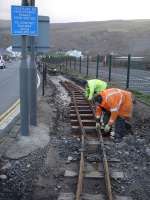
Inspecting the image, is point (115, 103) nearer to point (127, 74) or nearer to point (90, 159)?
point (90, 159)

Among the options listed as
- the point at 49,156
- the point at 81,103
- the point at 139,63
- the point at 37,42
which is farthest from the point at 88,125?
the point at 139,63

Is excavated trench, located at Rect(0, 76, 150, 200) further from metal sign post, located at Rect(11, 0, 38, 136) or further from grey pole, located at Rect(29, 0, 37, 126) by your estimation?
metal sign post, located at Rect(11, 0, 38, 136)

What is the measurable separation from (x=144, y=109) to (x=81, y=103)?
11.2 feet

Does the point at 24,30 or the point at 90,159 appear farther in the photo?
the point at 24,30

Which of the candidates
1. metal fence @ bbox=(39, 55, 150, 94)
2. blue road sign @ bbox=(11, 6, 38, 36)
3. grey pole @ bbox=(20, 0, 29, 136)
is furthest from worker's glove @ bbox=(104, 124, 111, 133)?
metal fence @ bbox=(39, 55, 150, 94)

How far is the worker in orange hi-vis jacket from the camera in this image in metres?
11.5

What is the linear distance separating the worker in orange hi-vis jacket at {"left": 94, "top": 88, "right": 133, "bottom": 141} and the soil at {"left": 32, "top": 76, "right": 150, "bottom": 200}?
1.07ft

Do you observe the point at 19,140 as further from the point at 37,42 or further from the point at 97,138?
the point at 37,42

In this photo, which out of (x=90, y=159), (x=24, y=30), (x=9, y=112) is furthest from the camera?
(x=9, y=112)

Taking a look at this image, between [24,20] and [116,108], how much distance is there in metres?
2.91

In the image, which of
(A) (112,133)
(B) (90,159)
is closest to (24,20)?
(B) (90,159)

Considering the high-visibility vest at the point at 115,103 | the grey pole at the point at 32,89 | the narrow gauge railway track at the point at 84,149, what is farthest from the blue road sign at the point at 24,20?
the narrow gauge railway track at the point at 84,149

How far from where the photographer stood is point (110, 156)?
1006cm

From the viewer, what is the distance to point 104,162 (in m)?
9.16
